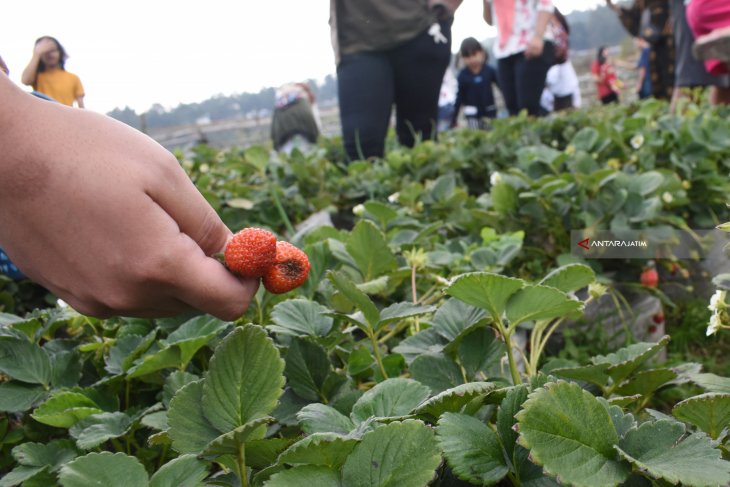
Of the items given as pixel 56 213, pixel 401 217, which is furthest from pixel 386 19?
pixel 56 213

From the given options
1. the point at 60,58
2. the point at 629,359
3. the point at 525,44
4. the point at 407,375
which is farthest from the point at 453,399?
the point at 60,58

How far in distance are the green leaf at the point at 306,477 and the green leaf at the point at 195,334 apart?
35 centimetres

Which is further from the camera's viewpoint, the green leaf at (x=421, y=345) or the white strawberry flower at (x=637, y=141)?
the white strawberry flower at (x=637, y=141)

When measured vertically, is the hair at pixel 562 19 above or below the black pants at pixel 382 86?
above

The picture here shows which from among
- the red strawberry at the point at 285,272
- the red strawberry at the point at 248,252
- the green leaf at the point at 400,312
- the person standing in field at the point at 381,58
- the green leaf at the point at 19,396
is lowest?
the green leaf at the point at 19,396

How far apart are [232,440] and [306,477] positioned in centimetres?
7

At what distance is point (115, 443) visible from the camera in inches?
33.2

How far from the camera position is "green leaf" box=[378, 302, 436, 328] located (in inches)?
32.7

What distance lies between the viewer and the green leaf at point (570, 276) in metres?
0.85

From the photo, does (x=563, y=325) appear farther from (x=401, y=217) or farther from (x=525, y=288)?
(x=525, y=288)

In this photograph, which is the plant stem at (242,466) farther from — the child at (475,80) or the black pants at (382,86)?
the child at (475,80)

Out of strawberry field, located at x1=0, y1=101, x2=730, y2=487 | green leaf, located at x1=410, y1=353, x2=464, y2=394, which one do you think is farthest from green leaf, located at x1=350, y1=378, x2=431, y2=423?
green leaf, located at x1=410, y1=353, x2=464, y2=394

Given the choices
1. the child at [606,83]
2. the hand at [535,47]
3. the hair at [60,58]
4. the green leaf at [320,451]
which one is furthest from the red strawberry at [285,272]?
the child at [606,83]

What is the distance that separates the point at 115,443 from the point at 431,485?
0.44 m
